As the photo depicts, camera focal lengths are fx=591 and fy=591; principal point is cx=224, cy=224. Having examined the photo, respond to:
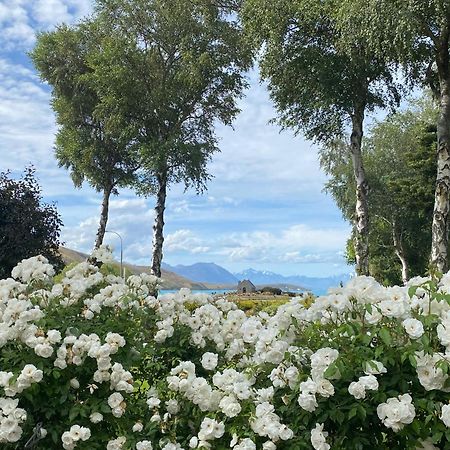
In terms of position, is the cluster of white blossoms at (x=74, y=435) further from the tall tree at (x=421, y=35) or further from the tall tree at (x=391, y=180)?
the tall tree at (x=391, y=180)

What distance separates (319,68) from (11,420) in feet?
56.6

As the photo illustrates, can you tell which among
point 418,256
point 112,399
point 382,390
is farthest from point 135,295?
point 418,256

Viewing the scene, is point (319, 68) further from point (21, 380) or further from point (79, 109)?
point (21, 380)

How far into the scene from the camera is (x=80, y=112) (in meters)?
30.4

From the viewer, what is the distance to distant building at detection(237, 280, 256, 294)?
4284cm

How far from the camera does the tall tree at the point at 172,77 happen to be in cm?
2453

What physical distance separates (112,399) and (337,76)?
17.3m

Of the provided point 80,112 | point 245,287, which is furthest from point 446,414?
point 245,287

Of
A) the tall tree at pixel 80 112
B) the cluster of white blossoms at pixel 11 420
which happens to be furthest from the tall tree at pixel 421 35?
the tall tree at pixel 80 112

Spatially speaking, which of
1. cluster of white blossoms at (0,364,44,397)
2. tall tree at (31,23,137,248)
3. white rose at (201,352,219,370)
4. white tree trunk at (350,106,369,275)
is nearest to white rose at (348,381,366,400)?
white rose at (201,352,219,370)

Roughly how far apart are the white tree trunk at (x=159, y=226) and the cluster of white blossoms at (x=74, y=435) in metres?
19.1

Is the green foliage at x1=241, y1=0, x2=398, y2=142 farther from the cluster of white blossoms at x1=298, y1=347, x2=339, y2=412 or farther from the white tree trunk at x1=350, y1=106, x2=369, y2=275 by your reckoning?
the cluster of white blossoms at x1=298, y1=347, x2=339, y2=412

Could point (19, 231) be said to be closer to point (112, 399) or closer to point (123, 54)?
point (123, 54)

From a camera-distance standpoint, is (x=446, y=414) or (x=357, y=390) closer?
(x=446, y=414)
